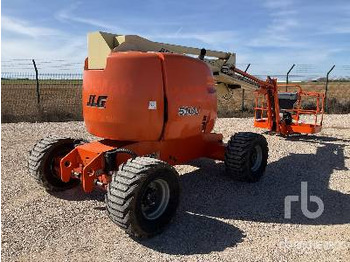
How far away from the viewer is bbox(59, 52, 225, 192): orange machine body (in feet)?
16.0

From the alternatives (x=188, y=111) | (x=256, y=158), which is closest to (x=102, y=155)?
(x=188, y=111)

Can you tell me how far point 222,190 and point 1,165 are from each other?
4.24 m

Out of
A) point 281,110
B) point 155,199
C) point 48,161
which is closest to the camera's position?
point 155,199

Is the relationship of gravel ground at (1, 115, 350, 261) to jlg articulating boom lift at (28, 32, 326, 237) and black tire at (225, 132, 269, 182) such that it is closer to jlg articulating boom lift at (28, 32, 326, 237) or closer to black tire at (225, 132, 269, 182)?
black tire at (225, 132, 269, 182)

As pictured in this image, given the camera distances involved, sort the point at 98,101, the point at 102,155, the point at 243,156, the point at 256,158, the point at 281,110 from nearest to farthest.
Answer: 1. the point at 102,155
2. the point at 98,101
3. the point at 243,156
4. the point at 256,158
5. the point at 281,110

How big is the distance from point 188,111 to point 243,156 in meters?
1.38

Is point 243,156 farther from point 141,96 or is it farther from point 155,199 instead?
point 141,96

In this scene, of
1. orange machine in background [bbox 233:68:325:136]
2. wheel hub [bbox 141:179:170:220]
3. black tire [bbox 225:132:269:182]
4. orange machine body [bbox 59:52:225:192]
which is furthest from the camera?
orange machine in background [bbox 233:68:325:136]

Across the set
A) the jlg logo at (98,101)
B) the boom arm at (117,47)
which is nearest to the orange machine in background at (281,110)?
the boom arm at (117,47)

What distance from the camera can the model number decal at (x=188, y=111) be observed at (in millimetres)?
5286

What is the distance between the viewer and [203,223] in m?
4.85

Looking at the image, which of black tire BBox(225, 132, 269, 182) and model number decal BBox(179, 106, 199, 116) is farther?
black tire BBox(225, 132, 269, 182)

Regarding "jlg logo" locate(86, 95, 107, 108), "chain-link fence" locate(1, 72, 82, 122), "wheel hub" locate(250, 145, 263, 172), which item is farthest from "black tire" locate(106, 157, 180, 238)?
"chain-link fence" locate(1, 72, 82, 122)

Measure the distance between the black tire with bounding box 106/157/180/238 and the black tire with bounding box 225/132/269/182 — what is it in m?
1.78
